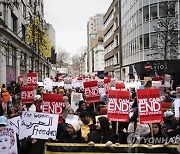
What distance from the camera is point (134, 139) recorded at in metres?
7.17

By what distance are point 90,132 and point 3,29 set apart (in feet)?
77.4

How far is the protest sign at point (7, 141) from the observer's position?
6.53 metres

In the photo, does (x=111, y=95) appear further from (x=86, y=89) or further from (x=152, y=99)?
(x=86, y=89)

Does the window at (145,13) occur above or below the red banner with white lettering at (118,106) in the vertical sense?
above

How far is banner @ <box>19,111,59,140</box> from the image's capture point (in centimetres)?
728

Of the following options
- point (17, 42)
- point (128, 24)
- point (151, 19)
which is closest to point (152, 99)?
point (17, 42)

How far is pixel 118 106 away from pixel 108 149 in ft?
4.99

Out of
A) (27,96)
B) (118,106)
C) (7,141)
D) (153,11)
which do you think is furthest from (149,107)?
(153,11)

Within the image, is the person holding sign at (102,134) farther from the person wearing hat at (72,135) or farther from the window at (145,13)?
the window at (145,13)

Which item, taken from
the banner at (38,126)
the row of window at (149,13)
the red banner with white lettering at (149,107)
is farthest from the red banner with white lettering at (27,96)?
the row of window at (149,13)

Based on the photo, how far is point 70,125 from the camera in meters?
7.05

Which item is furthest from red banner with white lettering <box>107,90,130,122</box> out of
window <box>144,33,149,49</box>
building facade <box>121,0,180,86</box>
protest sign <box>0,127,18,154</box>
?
window <box>144,33,149,49</box>

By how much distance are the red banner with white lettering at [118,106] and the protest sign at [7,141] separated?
7.26 feet

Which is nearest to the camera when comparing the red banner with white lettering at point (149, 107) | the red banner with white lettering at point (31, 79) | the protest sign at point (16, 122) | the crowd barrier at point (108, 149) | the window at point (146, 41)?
the crowd barrier at point (108, 149)
